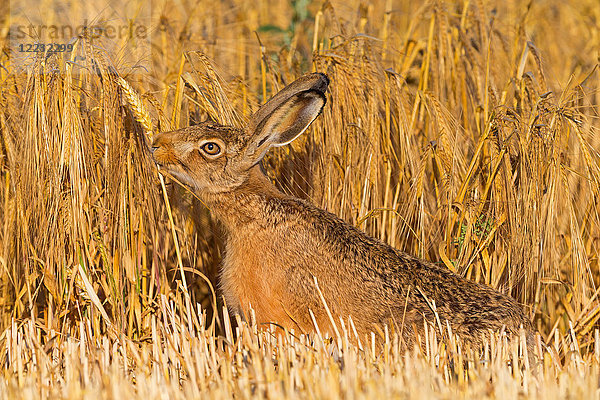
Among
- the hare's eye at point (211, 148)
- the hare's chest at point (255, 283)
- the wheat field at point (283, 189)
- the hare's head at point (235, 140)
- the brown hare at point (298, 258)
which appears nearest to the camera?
the wheat field at point (283, 189)

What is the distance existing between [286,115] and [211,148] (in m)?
0.57

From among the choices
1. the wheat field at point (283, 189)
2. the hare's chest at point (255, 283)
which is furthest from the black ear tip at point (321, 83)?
the hare's chest at point (255, 283)

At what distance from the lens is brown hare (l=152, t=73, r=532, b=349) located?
4809mm

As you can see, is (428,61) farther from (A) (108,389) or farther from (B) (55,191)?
(A) (108,389)

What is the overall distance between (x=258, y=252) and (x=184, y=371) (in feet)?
3.74

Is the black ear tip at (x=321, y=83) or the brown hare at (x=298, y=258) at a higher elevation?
the black ear tip at (x=321, y=83)

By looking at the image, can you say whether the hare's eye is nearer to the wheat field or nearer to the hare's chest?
the wheat field

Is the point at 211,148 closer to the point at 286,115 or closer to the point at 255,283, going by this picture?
the point at 286,115

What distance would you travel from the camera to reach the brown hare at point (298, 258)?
15.8 feet

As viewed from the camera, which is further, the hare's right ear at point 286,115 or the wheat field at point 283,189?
the hare's right ear at point 286,115

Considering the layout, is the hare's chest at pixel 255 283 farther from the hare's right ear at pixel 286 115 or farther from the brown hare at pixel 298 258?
the hare's right ear at pixel 286 115

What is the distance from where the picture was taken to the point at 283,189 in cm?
604

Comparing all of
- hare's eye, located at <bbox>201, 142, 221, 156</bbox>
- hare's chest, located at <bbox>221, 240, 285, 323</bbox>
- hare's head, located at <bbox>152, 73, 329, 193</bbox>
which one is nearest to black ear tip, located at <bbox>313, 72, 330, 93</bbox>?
hare's head, located at <bbox>152, 73, 329, 193</bbox>

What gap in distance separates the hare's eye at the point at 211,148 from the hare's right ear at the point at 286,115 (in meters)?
0.20
